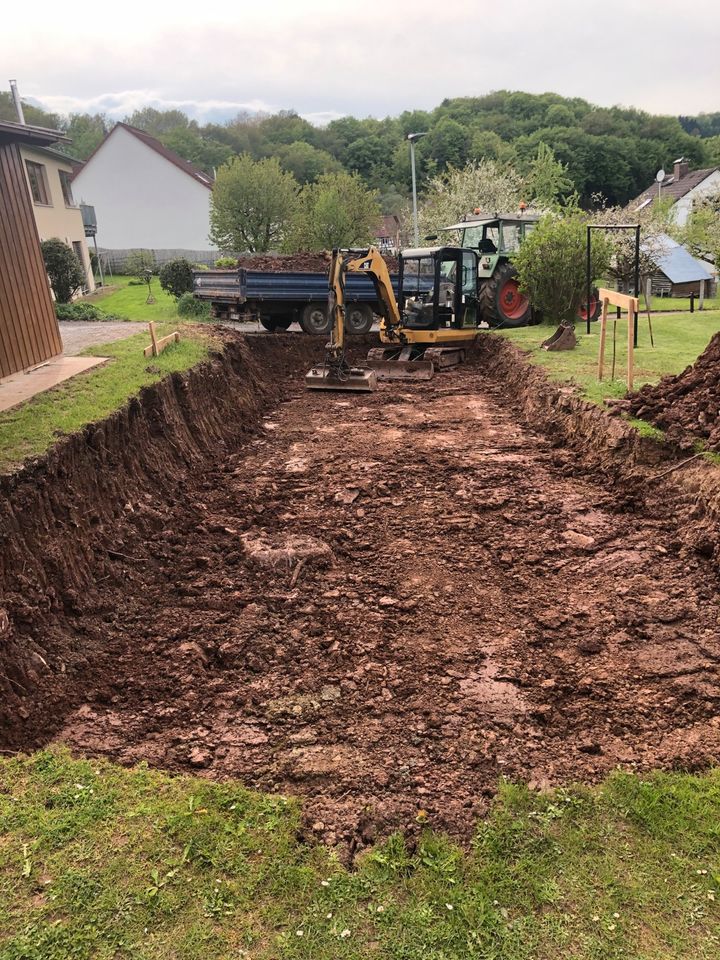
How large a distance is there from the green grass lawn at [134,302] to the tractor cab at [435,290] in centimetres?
723

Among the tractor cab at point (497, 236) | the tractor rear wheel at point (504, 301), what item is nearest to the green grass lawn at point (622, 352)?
the tractor rear wheel at point (504, 301)

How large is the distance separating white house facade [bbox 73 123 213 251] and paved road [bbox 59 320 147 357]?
26.7m

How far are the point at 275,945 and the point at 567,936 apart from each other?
1.36m

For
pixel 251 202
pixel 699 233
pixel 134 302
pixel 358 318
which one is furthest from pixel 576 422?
pixel 699 233

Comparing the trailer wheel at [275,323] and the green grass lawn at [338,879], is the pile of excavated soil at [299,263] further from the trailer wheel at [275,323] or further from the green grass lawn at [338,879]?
the green grass lawn at [338,879]

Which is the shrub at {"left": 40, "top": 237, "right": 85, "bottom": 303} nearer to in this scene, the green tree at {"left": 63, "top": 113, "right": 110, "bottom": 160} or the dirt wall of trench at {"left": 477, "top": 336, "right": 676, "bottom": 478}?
the dirt wall of trench at {"left": 477, "top": 336, "right": 676, "bottom": 478}

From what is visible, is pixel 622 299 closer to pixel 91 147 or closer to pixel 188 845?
pixel 188 845

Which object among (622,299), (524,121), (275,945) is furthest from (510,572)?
(524,121)

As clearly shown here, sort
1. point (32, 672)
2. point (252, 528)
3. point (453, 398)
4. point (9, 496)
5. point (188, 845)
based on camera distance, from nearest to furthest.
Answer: point (188, 845), point (32, 672), point (9, 496), point (252, 528), point (453, 398)

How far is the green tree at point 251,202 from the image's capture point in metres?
26.6

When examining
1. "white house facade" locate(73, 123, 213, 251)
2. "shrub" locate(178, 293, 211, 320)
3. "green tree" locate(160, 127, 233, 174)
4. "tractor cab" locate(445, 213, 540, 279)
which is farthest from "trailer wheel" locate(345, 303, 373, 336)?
"green tree" locate(160, 127, 233, 174)

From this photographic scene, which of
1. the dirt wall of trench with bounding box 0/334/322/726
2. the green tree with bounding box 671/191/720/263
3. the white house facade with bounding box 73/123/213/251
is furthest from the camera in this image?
the white house facade with bounding box 73/123/213/251

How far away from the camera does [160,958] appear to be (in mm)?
3018

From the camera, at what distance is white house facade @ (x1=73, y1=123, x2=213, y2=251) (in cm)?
4219
